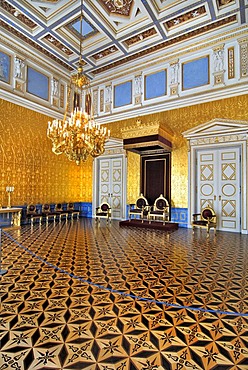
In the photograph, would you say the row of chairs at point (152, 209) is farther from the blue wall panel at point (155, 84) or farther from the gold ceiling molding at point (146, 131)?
the blue wall panel at point (155, 84)

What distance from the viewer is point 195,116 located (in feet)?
25.7

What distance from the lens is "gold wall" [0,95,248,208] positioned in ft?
24.6

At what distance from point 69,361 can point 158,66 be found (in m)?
9.41

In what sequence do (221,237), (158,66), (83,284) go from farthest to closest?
(158,66) → (221,237) → (83,284)

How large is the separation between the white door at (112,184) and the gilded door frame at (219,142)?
290 cm

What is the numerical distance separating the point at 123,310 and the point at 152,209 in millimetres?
6293

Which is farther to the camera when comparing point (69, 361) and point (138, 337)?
point (138, 337)

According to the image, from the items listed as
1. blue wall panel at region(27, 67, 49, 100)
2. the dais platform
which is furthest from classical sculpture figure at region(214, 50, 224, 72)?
blue wall panel at region(27, 67, 49, 100)

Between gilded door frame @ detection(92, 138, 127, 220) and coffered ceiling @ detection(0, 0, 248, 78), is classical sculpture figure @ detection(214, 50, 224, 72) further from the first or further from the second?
gilded door frame @ detection(92, 138, 127, 220)

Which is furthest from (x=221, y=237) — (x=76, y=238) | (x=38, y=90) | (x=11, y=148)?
Answer: (x=38, y=90)

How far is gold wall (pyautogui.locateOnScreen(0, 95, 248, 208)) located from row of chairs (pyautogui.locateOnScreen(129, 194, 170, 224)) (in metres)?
0.42

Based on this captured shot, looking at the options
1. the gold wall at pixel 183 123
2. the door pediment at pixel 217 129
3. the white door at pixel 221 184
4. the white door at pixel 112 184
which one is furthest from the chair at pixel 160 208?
the door pediment at pixel 217 129

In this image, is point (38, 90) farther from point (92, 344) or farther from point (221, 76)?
point (92, 344)

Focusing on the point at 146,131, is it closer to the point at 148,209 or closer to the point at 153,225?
the point at 148,209
